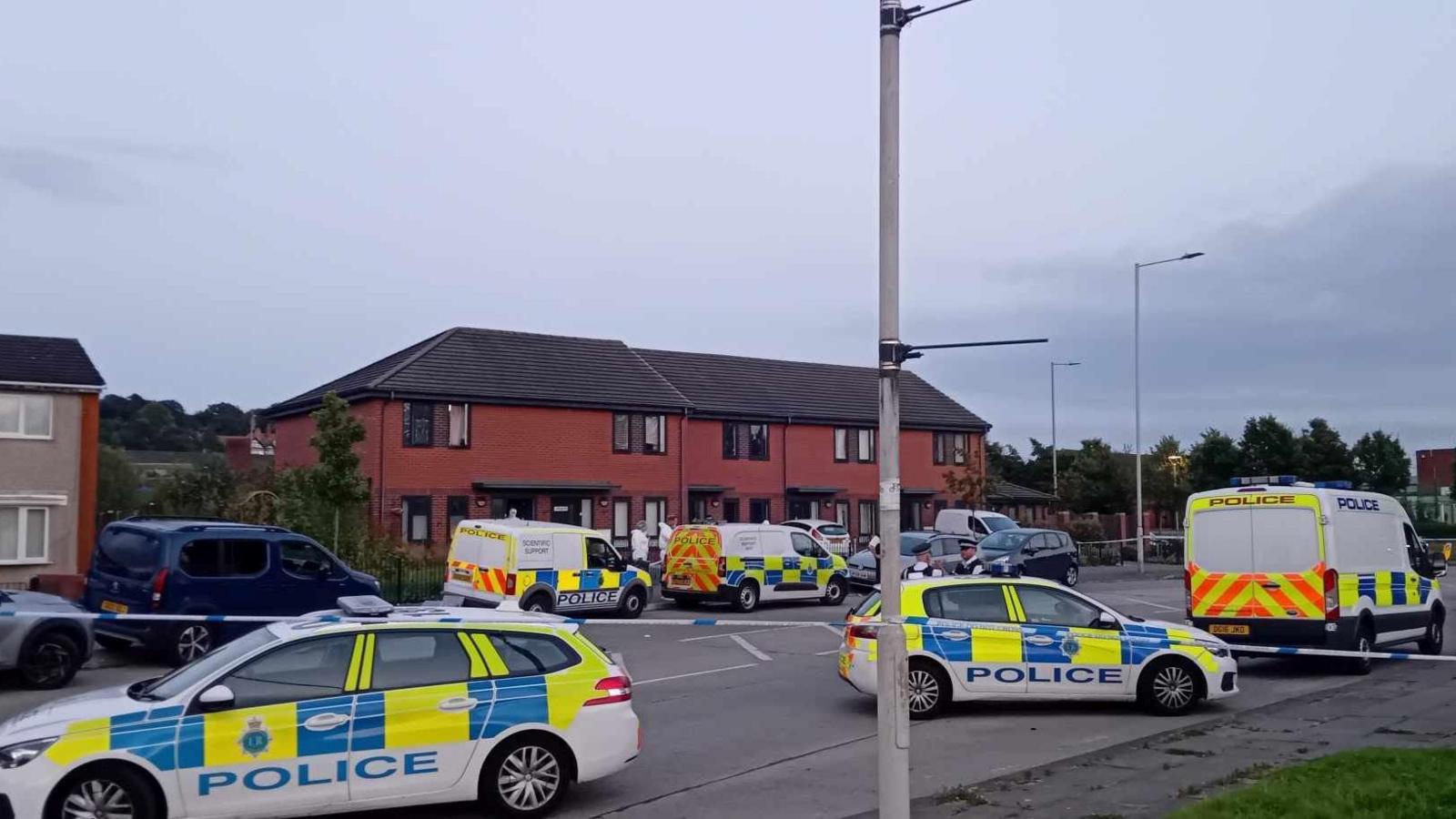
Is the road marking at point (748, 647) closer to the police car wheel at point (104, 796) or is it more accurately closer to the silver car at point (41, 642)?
the silver car at point (41, 642)

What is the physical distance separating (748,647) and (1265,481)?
26.1 ft

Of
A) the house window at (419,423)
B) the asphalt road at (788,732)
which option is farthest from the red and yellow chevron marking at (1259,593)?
the house window at (419,423)

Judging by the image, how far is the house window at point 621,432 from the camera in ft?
141

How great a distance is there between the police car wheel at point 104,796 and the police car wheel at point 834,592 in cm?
2205

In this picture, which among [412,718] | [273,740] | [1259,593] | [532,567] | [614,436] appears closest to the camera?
[273,740]

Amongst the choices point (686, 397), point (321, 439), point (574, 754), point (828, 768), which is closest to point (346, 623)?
point (574, 754)

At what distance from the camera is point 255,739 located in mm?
8797

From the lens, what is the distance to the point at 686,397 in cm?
4625

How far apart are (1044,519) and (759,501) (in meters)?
21.3

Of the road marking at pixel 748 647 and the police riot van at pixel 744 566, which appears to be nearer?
the road marking at pixel 748 647

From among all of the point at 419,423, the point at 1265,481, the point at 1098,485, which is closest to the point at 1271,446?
the point at 1098,485

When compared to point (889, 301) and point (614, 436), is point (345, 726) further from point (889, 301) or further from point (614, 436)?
point (614, 436)

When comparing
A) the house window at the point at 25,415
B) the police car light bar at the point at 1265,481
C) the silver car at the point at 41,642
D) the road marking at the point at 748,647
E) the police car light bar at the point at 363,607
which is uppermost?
the house window at the point at 25,415

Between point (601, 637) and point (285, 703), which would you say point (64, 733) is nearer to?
point (285, 703)
